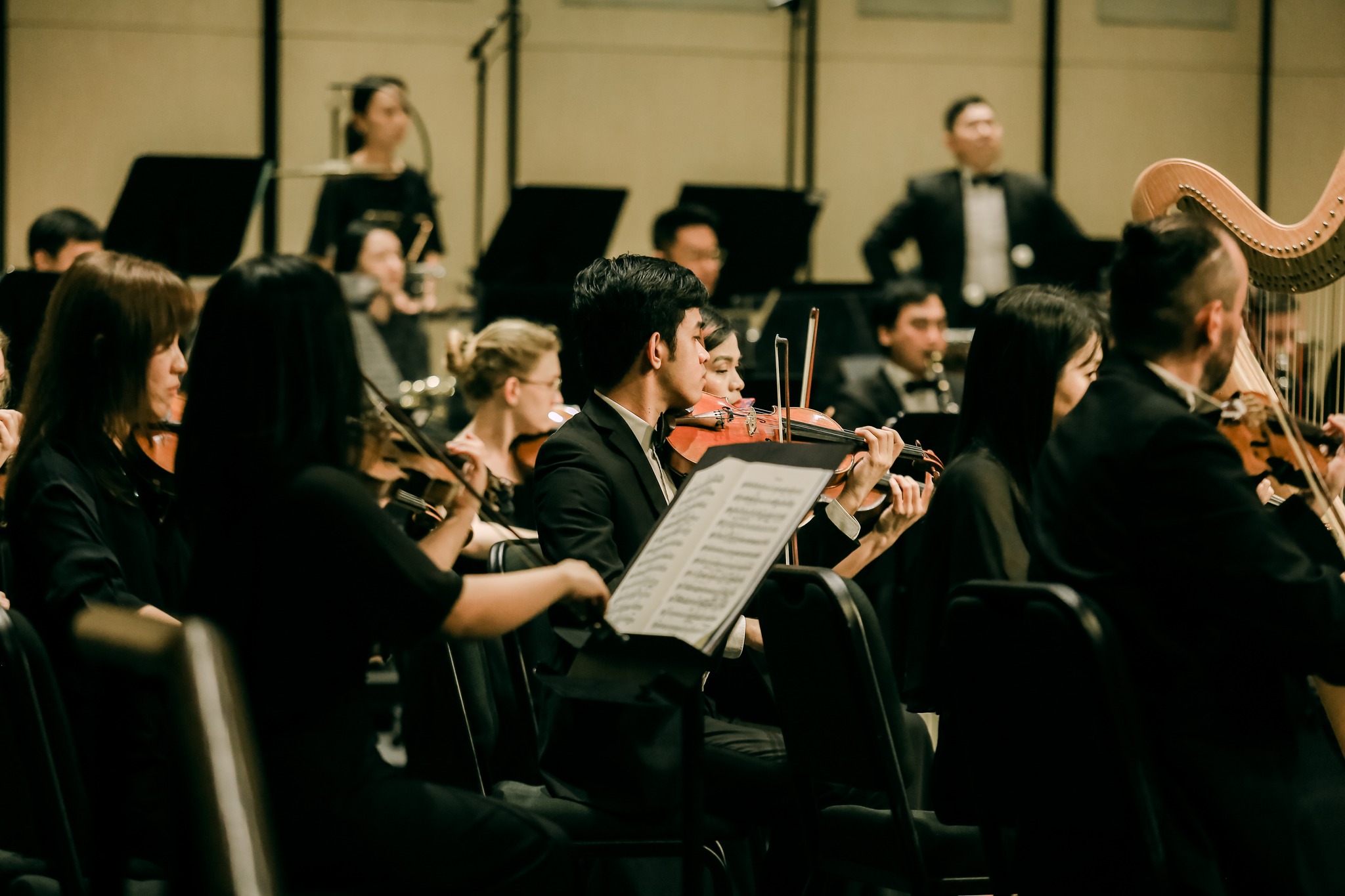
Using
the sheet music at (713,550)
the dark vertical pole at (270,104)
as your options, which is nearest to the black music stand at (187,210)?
the dark vertical pole at (270,104)

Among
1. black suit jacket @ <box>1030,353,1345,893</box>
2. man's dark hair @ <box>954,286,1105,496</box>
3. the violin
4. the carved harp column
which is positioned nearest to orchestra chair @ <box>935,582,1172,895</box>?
black suit jacket @ <box>1030,353,1345,893</box>

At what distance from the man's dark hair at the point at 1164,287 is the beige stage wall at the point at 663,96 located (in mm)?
5821

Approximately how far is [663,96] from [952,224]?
2014mm

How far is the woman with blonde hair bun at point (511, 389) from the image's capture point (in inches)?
152

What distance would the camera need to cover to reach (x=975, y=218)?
6.41m

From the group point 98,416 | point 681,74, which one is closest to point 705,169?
point 681,74

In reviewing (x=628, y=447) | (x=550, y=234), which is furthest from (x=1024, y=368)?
(x=550, y=234)

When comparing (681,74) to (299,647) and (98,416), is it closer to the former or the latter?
(98,416)

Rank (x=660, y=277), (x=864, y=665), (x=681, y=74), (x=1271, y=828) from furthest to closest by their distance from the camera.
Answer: (x=681, y=74) → (x=660, y=277) → (x=864, y=665) → (x=1271, y=828)

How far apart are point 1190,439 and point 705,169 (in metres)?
6.15

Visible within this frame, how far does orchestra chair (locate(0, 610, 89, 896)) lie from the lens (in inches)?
68.9

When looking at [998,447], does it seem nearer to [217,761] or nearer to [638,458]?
[638,458]

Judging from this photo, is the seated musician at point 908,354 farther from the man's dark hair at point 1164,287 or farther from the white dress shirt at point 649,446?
the man's dark hair at point 1164,287

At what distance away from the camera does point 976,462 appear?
2.39 m
